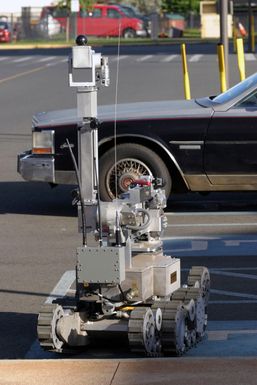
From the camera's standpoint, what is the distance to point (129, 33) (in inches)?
2734

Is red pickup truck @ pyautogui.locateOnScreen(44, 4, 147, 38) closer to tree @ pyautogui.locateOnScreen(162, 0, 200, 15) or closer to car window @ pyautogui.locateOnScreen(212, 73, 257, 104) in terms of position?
tree @ pyautogui.locateOnScreen(162, 0, 200, 15)

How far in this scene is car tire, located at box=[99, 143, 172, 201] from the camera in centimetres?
1201

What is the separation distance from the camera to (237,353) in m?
7.18

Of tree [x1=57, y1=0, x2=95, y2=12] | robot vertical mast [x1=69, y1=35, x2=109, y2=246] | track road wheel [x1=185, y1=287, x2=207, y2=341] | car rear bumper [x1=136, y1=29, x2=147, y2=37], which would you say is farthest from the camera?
car rear bumper [x1=136, y1=29, x2=147, y2=37]

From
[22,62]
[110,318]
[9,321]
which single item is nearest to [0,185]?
[9,321]

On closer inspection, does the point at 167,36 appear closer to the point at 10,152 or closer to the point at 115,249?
the point at 10,152

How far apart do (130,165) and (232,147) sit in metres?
1.10

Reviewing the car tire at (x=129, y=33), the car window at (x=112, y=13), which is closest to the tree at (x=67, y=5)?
the car window at (x=112, y=13)

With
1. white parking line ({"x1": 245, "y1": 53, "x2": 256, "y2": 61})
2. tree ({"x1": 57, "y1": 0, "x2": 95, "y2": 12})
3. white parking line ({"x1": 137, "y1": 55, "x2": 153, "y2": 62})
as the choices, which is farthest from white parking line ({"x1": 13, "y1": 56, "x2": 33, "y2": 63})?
tree ({"x1": 57, "y1": 0, "x2": 95, "y2": 12})

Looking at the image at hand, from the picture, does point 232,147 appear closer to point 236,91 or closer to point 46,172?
point 236,91

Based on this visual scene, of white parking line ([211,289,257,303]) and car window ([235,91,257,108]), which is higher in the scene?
car window ([235,91,257,108])

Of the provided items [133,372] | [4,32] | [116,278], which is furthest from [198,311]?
[4,32]

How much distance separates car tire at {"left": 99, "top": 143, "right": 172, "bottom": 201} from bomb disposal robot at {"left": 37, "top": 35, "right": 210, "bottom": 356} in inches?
178

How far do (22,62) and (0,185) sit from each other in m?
30.3
